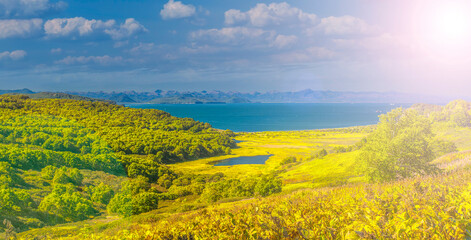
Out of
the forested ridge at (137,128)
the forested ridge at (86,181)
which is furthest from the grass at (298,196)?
the forested ridge at (137,128)

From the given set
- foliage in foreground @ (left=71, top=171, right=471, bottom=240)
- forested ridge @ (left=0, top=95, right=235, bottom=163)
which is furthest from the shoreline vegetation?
forested ridge @ (left=0, top=95, right=235, bottom=163)

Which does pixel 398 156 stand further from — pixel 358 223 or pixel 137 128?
pixel 137 128

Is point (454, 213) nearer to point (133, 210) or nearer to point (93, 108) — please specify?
point (133, 210)

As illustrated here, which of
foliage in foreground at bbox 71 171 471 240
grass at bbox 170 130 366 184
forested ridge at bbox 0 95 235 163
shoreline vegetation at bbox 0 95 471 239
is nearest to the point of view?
foliage in foreground at bbox 71 171 471 240

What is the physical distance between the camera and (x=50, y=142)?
54312mm

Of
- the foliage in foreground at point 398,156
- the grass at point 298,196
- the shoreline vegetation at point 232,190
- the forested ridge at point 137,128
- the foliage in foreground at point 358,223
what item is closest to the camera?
the foliage in foreground at point 358,223

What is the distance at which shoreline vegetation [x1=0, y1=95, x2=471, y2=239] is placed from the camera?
18.3 feet

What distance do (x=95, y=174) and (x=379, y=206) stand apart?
1673 inches

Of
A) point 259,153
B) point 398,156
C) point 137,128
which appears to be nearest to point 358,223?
point 398,156

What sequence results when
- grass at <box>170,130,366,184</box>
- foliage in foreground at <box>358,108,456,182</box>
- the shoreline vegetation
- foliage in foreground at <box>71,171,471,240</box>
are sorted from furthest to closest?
grass at <box>170,130,366,184</box>
foliage in foreground at <box>358,108,456,182</box>
the shoreline vegetation
foliage in foreground at <box>71,171,471,240</box>

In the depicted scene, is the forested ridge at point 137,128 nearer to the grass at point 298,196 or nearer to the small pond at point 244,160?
the grass at point 298,196

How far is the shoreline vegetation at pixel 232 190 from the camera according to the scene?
5.57 meters

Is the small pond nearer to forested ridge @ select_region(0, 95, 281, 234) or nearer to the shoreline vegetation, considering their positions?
the shoreline vegetation

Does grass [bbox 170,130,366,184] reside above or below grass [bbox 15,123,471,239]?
below
